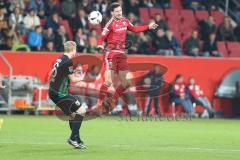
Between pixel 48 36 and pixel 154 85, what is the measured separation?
161 inches

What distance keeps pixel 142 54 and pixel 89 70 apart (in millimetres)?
2642

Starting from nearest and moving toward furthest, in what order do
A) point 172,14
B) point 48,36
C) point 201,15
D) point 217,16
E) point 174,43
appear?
point 48,36
point 174,43
point 172,14
point 201,15
point 217,16

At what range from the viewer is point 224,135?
18.1 meters

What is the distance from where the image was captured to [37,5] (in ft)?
91.4

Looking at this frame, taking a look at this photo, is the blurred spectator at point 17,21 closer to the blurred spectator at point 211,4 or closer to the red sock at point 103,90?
the red sock at point 103,90

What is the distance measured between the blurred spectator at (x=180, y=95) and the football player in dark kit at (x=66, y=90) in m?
12.9

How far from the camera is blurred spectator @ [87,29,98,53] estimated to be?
26.4m

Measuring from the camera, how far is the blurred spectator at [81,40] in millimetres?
26422

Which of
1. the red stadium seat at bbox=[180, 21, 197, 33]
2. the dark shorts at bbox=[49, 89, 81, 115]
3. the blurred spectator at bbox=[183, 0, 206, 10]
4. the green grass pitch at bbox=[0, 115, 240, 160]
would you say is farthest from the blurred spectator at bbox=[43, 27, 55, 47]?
the dark shorts at bbox=[49, 89, 81, 115]

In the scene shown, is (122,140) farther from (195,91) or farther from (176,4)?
(176,4)

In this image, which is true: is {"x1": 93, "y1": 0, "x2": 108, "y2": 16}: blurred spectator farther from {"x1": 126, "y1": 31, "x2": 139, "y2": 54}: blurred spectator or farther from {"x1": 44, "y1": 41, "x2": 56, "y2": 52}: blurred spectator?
{"x1": 44, "y1": 41, "x2": 56, "y2": 52}: blurred spectator

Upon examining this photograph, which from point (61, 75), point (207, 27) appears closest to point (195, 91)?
point (207, 27)

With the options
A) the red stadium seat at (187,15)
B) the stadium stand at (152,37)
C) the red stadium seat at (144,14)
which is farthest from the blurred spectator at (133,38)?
the red stadium seat at (187,15)

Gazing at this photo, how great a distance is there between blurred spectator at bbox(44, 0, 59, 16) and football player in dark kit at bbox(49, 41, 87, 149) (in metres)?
14.0
